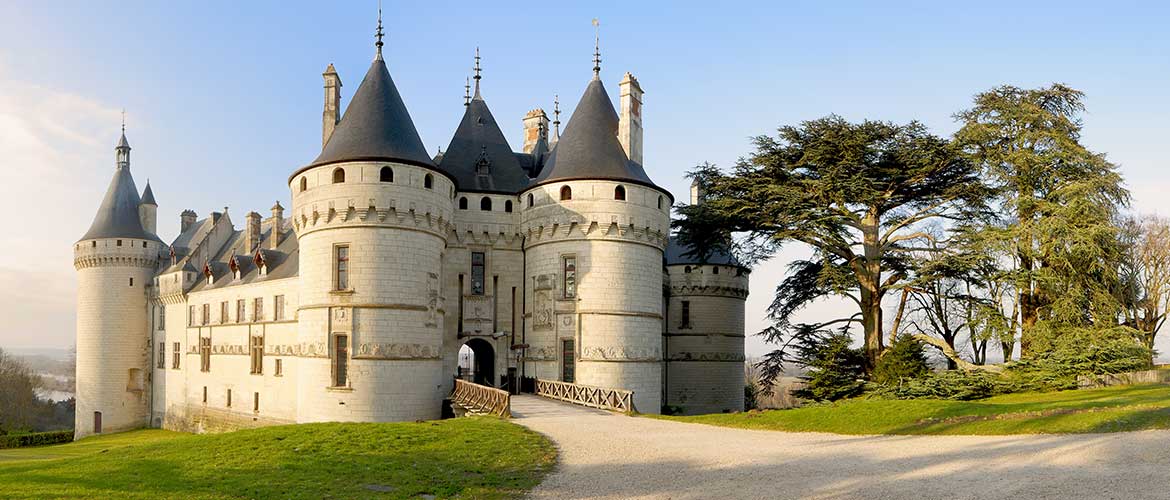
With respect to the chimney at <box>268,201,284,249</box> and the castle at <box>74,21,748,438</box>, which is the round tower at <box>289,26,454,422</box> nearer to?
the castle at <box>74,21,748,438</box>

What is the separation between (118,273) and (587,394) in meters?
40.3

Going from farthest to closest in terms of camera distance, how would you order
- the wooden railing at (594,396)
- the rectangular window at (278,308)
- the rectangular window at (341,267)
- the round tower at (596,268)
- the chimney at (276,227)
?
the chimney at (276,227)
the rectangular window at (278,308)
the round tower at (596,268)
the rectangular window at (341,267)
the wooden railing at (594,396)

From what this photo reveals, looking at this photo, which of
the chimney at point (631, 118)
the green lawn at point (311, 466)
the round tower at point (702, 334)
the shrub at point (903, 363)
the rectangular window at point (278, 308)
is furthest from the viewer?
the round tower at point (702, 334)

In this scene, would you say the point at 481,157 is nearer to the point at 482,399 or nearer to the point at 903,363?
the point at 482,399

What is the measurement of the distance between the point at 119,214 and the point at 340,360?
115ft

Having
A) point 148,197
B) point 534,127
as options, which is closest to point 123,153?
point 148,197

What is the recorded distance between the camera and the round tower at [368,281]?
29.0m

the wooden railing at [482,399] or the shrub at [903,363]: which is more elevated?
the shrub at [903,363]

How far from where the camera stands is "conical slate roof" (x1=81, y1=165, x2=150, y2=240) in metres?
54.8

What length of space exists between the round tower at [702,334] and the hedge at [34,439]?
136ft

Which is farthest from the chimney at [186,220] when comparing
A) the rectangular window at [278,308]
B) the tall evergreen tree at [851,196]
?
the tall evergreen tree at [851,196]

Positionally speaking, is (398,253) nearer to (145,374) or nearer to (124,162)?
(145,374)

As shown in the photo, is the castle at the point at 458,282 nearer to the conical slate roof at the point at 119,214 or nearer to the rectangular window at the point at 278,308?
the rectangular window at the point at 278,308

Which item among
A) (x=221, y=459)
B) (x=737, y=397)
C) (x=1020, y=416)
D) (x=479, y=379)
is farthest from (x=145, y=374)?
(x=1020, y=416)
